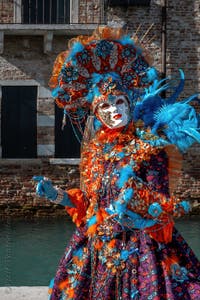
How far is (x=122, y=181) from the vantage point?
3.09 metres

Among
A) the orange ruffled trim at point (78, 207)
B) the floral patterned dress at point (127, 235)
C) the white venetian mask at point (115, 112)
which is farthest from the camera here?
the orange ruffled trim at point (78, 207)

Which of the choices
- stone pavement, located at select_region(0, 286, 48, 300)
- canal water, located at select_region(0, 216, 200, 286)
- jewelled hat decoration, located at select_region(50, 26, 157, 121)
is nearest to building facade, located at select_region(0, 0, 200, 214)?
canal water, located at select_region(0, 216, 200, 286)

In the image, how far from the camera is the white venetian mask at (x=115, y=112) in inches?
128

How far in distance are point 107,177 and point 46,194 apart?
35 cm

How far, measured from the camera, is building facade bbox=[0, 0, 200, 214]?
10.8m

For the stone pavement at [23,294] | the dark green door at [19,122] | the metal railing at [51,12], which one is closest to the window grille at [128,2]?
the metal railing at [51,12]

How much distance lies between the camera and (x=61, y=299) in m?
3.30

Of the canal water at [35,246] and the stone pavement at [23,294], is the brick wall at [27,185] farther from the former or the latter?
the stone pavement at [23,294]

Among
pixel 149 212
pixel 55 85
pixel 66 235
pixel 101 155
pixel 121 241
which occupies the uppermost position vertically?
pixel 55 85

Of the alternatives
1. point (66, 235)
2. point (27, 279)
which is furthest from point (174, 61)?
point (27, 279)

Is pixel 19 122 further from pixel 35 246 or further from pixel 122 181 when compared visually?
pixel 122 181

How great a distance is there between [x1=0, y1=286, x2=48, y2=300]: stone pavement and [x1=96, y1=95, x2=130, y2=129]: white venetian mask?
55.8 inches

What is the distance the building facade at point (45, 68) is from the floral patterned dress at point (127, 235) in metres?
7.52

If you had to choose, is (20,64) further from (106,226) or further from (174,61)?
(106,226)
